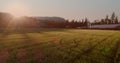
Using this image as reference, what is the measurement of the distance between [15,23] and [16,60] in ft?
178

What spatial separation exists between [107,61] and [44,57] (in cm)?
246

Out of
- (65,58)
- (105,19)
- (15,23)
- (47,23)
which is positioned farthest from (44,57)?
(105,19)

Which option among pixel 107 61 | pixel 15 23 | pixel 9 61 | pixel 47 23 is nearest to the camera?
pixel 9 61

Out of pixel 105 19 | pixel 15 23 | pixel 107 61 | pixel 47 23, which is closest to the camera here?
pixel 107 61

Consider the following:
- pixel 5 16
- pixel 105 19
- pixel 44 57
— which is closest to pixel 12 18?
pixel 5 16

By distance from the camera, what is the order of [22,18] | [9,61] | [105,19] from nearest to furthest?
[9,61] < [22,18] < [105,19]

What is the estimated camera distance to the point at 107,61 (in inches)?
370

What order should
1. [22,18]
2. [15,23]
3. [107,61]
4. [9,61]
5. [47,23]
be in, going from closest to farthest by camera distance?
[9,61], [107,61], [15,23], [22,18], [47,23]

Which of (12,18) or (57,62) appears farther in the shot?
(12,18)

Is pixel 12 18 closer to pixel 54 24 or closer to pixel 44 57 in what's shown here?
pixel 54 24

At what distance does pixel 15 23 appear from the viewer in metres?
62.1

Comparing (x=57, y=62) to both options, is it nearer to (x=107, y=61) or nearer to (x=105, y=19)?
(x=107, y=61)

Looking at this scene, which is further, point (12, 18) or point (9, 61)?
point (12, 18)

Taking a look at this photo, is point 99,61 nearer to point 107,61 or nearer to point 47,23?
point 107,61
